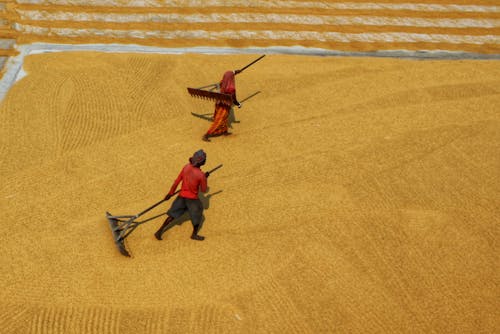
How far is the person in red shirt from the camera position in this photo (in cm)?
659

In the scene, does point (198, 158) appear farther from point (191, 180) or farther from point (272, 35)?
point (272, 35)

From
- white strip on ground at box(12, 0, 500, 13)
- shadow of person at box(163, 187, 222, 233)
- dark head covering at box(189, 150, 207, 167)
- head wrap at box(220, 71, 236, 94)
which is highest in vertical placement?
white strip on ground at box(12, 0, 500, 13)

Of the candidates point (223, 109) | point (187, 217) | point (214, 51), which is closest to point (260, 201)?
point (187, 217)

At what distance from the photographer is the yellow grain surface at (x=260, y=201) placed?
6.16 m

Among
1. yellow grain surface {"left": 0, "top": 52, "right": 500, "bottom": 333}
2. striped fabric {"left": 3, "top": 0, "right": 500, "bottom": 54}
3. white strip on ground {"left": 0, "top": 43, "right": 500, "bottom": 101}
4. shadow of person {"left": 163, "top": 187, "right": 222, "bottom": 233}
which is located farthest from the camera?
striped fabric {"left": 3, "top": 0, "right": 500, "bottom": 54}

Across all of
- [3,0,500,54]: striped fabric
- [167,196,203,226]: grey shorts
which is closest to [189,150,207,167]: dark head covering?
[167,196,203,226]: grey shorts

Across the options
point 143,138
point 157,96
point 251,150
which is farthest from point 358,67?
point 143,138

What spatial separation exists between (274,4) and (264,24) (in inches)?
60.3

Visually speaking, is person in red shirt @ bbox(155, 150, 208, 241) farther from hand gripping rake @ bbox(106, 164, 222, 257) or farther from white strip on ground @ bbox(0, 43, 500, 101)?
white strip on ground @ bbox(0, 43, 500, 101)

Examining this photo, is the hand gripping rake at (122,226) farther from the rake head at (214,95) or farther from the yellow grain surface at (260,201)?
the rake head at (214,95)

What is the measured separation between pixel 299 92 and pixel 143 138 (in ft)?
15.1

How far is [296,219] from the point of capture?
759cm

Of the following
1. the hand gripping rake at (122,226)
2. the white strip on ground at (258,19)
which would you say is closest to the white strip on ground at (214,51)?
the white strip on ground at (258,19)

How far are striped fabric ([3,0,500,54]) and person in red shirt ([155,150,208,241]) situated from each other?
857 centimetres
